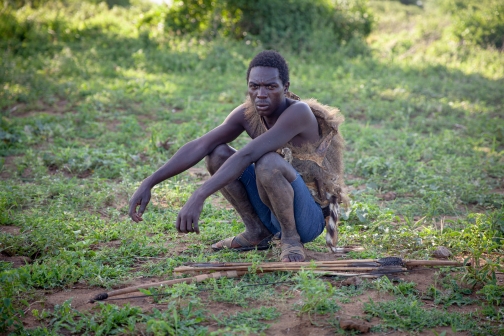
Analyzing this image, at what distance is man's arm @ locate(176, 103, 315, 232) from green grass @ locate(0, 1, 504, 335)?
44 cm

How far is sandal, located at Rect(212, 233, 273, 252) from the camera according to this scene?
384 centimetres

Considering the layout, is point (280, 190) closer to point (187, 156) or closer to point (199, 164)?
point (187, 156)

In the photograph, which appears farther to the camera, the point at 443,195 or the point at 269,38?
the point at 269,38

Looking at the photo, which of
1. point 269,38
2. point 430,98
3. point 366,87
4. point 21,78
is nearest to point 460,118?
point 430,98

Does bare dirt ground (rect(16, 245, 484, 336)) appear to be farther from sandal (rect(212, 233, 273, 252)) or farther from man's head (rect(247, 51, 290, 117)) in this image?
man's head (rect(247, 51, 290, 117))

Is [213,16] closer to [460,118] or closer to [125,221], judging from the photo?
[460,118]

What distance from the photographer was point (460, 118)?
7727 mm

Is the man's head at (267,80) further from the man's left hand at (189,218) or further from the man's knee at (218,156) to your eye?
the man's left hand at (189,218)

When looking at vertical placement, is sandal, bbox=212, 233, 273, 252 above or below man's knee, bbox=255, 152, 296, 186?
below

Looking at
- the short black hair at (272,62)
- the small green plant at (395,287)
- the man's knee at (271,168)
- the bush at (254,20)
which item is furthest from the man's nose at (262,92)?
the bush at (254,20)

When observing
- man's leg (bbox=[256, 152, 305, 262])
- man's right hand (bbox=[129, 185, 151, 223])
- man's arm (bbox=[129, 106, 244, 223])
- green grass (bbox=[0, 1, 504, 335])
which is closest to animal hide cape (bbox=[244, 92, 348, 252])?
man's arm (bbox=[129, 106, 244, 223])

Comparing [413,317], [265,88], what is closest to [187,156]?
[265,88]

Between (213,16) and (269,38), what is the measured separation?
120 cm

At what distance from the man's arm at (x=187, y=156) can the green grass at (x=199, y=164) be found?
0.45 metres
